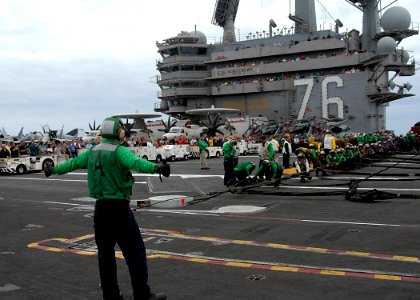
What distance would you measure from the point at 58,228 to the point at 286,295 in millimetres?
6287

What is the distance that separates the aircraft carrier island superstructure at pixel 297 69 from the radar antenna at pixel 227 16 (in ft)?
0.56

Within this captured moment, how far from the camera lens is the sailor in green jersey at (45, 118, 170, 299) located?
14.7 feet

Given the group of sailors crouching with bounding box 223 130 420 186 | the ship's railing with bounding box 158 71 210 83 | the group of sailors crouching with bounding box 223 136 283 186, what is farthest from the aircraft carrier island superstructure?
the group of sailors crouching with bounding box 223 136 283 186

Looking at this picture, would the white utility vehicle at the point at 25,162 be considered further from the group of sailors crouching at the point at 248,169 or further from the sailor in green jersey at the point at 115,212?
the sailor in green jersey at the point at 115,212

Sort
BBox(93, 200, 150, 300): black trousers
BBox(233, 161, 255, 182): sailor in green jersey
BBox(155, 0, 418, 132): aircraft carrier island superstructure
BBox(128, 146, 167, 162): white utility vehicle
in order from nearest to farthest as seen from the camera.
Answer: BBox(93, 200, 150, 300): black trousers < BBox(233, 161, 255, 182): sailor in green jersey < BBox(128, 146, 167, 162): white utility vehicle < BBox(155, 0, 418, 132): aircraft carrier island superstructure

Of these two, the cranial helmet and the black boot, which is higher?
the cranial helmet

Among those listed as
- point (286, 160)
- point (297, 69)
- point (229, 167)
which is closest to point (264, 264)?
point (229, 167)

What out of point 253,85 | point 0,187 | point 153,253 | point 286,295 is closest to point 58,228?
point 153,253

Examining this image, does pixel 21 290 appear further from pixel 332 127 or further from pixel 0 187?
pixel 332 127

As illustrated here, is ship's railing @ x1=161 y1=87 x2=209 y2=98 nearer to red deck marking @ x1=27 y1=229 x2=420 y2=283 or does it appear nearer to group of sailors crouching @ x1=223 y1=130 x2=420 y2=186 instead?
group of sailors crouching @ x1=223 y1=130 x2=420 y2=186

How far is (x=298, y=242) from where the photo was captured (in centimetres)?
738

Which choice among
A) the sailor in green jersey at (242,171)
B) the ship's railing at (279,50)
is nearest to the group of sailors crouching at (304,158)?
the sailor in green jersey at (242,171)

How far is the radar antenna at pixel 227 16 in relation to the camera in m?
74.4

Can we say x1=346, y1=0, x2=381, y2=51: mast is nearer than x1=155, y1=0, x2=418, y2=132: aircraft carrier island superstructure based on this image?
No
